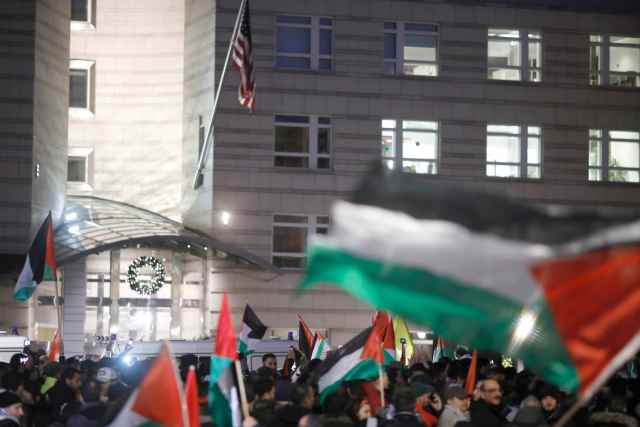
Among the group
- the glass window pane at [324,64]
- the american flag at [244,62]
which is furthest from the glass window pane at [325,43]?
the american flag at [244,62]

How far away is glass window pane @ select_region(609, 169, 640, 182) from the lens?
A: 147 feet

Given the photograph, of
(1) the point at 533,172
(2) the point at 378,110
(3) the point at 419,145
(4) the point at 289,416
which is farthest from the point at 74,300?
(4) the point at 289,416

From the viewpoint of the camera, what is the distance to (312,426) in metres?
8.96

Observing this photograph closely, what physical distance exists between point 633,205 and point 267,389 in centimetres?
3520

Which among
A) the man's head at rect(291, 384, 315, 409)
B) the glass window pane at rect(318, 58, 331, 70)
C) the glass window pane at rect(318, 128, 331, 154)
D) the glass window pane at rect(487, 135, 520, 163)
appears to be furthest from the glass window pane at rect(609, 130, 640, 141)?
the man's head at rect(291, 384, 315, 409)

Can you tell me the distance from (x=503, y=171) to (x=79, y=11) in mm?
14868

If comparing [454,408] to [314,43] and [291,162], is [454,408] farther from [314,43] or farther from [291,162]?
[314,43]

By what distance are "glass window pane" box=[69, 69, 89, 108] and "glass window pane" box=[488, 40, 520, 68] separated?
13.5 meters

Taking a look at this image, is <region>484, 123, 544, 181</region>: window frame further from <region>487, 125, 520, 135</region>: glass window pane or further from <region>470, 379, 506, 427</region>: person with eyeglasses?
<region>470, 379, 506, 427</region>: person with eyeglasses

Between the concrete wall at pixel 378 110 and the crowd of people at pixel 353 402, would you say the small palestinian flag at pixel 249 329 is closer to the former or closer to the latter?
the crowd of people at pixel 353 402

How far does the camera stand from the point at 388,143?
4297 cm

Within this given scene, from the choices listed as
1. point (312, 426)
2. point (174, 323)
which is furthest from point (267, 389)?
point (174, 323)

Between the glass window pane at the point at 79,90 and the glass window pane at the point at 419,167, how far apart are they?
11205 millimetres

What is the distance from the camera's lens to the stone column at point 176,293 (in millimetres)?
43188
